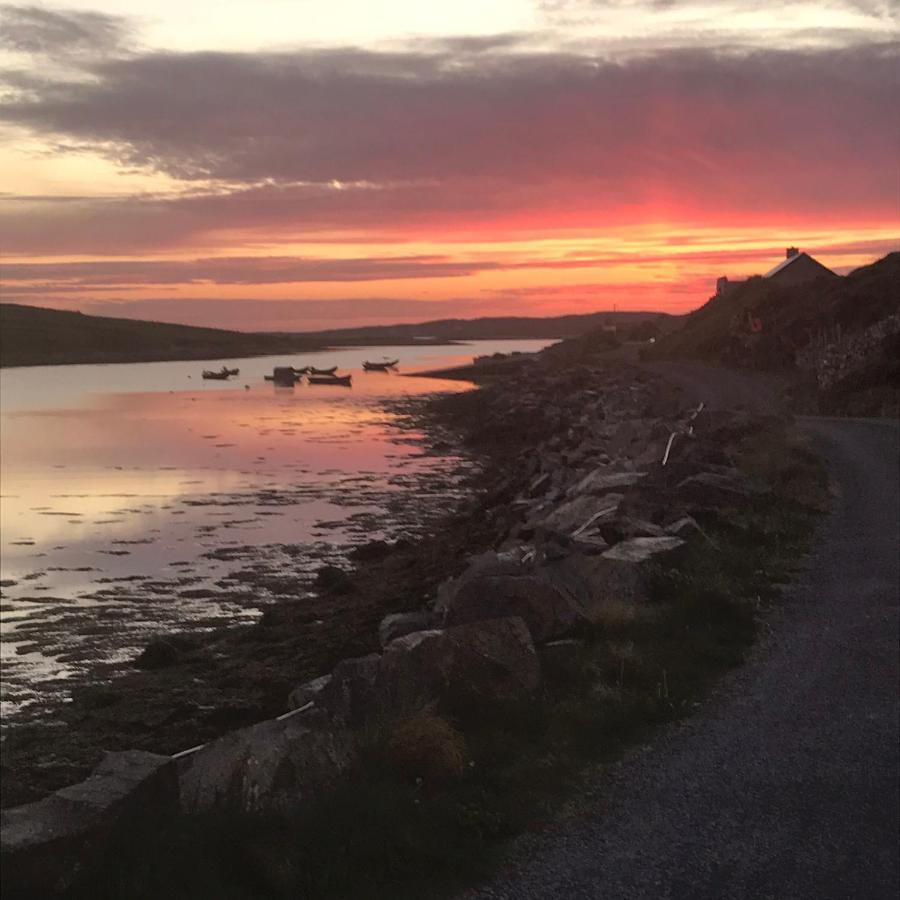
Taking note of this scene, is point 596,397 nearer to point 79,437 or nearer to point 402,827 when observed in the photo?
point 79,437

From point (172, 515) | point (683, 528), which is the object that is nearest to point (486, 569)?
point (683, 528)

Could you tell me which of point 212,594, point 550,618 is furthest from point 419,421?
point 550,618

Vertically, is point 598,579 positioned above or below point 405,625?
above

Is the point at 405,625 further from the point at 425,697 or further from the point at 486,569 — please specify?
the point at 425,697

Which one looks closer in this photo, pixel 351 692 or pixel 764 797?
pixel 764 797

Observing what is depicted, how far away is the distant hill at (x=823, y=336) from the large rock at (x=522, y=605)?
1169 inches

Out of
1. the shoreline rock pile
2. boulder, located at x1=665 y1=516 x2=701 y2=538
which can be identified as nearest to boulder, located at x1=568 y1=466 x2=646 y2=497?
the shoreline rock pile

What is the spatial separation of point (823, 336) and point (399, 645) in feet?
160

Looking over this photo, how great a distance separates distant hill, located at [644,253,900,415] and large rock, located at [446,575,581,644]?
2970 centimetres

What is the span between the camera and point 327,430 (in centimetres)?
6284

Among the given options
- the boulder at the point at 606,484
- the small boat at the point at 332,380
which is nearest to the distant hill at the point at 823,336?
the boulder at the point at 606,484

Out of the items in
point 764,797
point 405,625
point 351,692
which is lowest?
point 405,625

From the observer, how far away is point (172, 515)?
105ft

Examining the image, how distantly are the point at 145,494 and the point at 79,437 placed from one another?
24.1 metres
